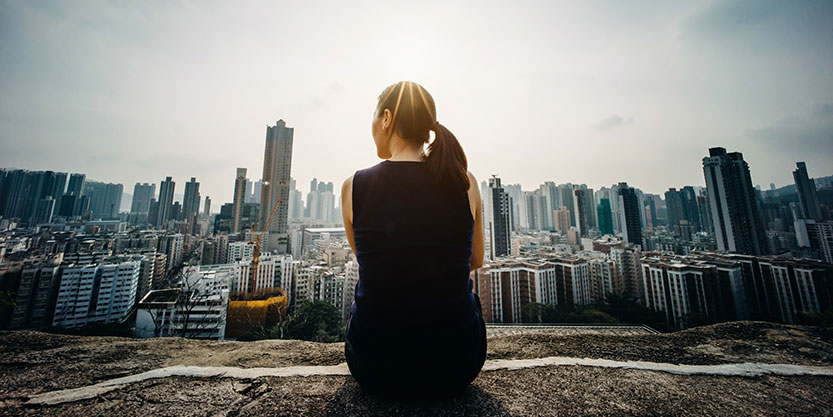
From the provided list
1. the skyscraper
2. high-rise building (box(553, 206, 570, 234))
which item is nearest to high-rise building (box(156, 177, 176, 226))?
the skyscraper

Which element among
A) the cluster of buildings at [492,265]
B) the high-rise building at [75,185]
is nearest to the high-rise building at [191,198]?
the cluster of buildings at [492,265]

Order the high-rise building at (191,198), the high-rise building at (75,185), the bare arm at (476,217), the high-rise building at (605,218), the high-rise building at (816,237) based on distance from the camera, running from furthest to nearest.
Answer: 1. the high-rise building at (191,198)
2. the high-rise building at (605,218)
3. the high-rise building at (75,185)
4. the high-rise building at (816,237)
5. the bare arm at (476,217)

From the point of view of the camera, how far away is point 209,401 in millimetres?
945

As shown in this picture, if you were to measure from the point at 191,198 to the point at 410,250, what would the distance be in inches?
2927

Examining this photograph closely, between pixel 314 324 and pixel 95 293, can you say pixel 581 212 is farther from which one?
pixel 95 293

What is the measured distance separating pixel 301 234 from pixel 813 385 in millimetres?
54959

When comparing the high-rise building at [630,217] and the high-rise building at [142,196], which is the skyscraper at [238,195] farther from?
the high-rise building at [630,217]

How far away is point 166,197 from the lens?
53.5m

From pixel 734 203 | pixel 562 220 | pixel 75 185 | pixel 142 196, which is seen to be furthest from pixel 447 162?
pixel 142 196

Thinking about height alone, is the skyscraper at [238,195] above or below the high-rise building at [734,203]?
above

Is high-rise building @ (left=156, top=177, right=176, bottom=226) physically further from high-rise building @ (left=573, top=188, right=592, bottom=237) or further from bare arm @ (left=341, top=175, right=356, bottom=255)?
high-rise building @ (left=573, top=188, right=592, bottom=237)

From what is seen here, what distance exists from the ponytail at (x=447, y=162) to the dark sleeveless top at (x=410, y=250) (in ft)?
0.11

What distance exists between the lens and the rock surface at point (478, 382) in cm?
90

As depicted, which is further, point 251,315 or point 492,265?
point 492,265
